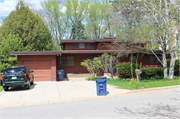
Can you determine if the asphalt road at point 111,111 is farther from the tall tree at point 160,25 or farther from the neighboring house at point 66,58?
the tall tree at point 160,25

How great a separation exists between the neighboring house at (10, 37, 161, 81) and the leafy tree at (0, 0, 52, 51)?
858cm

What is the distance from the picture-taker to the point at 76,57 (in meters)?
22.4

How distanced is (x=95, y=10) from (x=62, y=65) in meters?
20.5

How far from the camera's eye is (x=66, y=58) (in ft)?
72.7

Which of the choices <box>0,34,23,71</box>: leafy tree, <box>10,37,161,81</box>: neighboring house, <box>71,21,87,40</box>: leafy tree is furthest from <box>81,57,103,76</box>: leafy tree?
<box>71,21,87,40</box>: leafy tree

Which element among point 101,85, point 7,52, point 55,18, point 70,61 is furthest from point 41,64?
point 55,18

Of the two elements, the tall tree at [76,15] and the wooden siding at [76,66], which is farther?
the tall tree at [76,15]

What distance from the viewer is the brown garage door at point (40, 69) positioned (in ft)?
52.5

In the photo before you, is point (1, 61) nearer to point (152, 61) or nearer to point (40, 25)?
point (40, 25)

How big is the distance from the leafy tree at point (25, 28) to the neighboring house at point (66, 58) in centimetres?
858

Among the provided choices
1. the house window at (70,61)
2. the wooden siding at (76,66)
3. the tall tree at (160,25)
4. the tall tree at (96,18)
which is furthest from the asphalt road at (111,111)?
the tall tree at (96,18)

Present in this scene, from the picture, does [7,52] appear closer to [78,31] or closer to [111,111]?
[111,111]

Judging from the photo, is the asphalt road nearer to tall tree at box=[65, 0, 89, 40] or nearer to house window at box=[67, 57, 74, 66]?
house window at box=[67, 57, 74, 66]

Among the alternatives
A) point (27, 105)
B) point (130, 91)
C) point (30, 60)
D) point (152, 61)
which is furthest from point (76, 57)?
point (27, 105)
